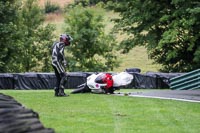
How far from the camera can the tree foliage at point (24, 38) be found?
37.8 metres

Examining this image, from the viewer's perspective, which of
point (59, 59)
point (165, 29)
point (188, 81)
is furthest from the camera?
point (165, 29)

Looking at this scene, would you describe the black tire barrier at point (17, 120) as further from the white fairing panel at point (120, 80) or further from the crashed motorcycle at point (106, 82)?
the white fairing panel at point (120, 80)

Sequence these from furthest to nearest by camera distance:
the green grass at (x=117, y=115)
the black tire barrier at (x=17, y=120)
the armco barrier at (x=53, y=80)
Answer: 1. the armco barrier at (x=53, y=80)
2. the green grass at (x=117, y=115)
3. the black tire barrier at (x=17, y=120)

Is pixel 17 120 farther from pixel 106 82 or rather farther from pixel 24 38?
pixel 24 38

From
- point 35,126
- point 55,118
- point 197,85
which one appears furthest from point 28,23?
point 35,126

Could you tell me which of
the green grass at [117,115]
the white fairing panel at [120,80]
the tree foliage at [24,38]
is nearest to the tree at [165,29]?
the tree foliage at [24,38]

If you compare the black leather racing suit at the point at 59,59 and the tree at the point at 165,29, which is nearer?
the black leather racing suit at the point at 59,59

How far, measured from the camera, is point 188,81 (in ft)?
66.5

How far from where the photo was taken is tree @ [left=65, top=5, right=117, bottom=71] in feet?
147

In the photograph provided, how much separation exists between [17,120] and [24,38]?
37525 millimetres

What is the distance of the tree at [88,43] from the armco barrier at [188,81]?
24032mm

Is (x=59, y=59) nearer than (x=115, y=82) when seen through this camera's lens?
Yes

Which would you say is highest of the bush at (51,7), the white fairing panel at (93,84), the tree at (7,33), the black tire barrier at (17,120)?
the bush at (51,7)

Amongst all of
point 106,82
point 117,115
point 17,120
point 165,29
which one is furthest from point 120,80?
point 165,29
